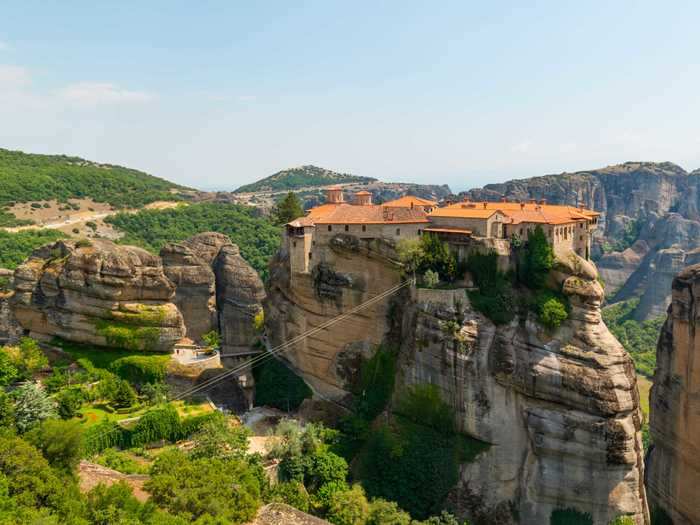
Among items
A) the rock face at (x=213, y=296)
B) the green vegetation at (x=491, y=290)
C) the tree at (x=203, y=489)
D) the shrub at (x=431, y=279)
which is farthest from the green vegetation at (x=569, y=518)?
the rock face at (x=213, y=296)

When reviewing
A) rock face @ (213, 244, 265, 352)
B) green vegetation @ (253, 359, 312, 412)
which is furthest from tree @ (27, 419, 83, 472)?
rock face @ (213, 244, 265, 352)

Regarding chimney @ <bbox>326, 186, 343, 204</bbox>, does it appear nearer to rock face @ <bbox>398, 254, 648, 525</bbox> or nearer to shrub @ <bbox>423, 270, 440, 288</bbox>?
shrub @ <bbox>423, 270, 440, 288</bbox>

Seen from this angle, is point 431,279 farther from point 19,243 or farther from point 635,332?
point 635,332

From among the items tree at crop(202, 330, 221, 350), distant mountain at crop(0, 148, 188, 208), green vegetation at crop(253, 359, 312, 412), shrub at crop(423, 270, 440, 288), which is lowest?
green vegetation at crop(253, 359, 312, 412)

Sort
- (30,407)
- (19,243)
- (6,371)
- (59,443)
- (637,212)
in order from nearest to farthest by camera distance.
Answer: (59,443), (30,407), (6,371), (19,243), (637,212)

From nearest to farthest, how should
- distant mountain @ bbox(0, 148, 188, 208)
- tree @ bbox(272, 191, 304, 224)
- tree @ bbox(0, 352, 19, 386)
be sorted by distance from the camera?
1. tree @ bbox(0, 352, 19, 386)
2. tree @ bbox(272, 191, 304, 224)
3. distant mountain @ bbox(0, 148, 188, 208)

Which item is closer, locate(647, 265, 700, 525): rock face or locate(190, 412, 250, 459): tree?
locate(190, 412, 250, 459): tree

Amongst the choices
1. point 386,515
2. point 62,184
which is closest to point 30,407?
point 386,515
